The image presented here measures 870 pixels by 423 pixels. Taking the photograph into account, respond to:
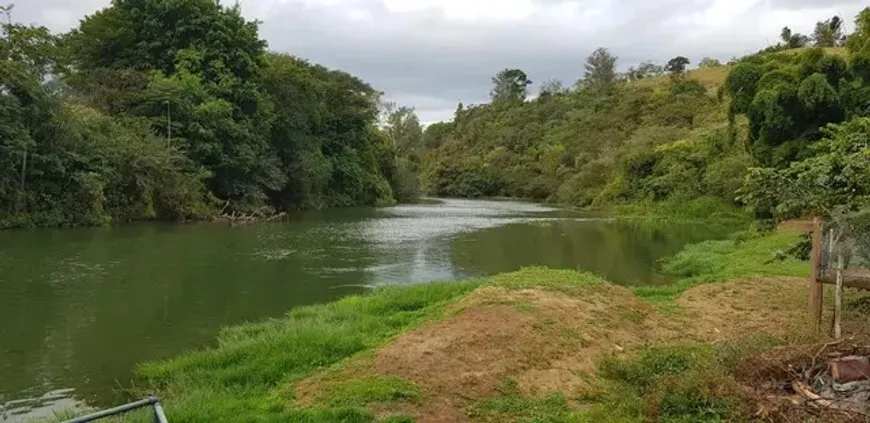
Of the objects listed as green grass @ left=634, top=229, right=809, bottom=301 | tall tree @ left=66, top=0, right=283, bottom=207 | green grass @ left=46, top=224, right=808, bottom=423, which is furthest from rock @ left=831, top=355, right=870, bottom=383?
tall tree @ left=66, top=0, right=283, bottom=207

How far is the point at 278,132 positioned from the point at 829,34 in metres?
52.3

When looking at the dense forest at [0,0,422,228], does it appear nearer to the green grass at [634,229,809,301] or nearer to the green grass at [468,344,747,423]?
the green grass at [634,229,809,301]

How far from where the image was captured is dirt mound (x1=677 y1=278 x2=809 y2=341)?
10516 mm

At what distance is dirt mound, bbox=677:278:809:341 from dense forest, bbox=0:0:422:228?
25.9 meters

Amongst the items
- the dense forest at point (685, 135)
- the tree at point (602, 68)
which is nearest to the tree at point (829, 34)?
the dense forest at point (685, 135)

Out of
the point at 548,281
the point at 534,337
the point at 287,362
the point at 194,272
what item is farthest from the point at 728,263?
the point at 194,272

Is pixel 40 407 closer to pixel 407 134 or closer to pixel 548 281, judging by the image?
pixel 548 281

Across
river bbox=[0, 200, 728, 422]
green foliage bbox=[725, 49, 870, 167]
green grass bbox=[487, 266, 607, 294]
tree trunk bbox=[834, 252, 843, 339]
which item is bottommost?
river bbox=[0, 200, 728, 422]

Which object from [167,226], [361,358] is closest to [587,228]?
[167,226]

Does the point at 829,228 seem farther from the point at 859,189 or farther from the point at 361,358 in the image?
the point at 361,358

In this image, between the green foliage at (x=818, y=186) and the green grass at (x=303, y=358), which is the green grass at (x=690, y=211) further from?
the green grass at (x=303, y=358)

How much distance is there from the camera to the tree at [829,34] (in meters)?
66.2

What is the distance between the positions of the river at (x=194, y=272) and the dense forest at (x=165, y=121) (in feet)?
8.46

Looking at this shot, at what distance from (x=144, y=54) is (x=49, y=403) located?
3608 cm
